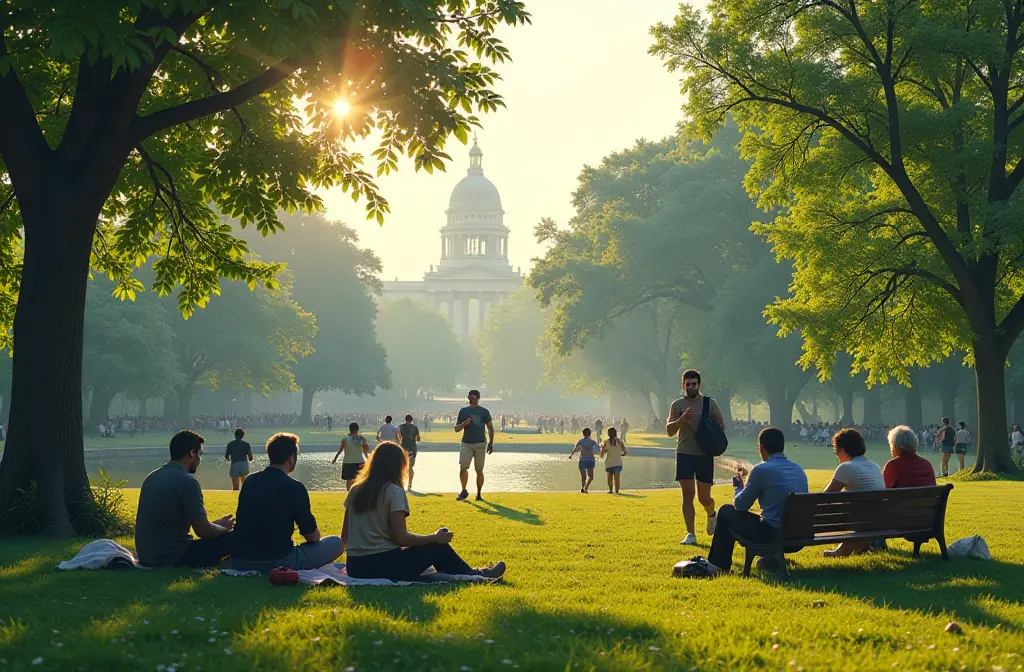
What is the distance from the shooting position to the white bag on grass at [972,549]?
9570mm

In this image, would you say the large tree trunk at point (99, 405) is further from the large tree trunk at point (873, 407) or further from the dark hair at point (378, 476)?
the dark hair at point (378, 476)

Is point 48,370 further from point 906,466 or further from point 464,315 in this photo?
point 464,315

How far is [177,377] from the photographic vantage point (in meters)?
50.5

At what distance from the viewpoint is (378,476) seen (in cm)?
769

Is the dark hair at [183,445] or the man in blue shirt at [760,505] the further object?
the man in blue shirt at [760,505]

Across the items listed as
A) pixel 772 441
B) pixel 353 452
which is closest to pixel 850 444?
pixel 772 441

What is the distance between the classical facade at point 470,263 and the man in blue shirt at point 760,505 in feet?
548

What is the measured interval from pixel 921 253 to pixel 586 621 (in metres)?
18.9

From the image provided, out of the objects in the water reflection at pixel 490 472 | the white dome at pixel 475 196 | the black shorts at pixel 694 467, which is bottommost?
the water reflection at pixel 490 472

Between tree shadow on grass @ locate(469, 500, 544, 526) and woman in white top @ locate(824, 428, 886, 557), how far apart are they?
4623mm

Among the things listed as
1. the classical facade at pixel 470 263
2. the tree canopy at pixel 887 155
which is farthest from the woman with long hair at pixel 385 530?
the classical facade at pixel 470 263

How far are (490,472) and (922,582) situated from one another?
85.5 ft

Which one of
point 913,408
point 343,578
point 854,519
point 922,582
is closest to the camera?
point 343,578

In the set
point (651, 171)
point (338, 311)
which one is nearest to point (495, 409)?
point (338, 311)
